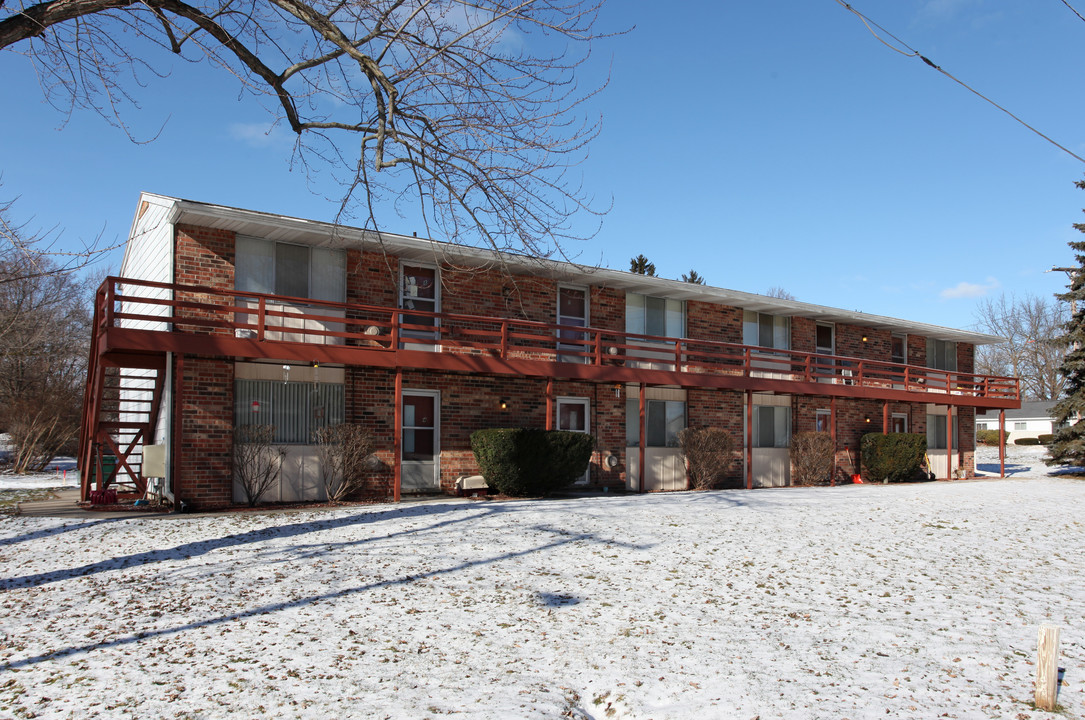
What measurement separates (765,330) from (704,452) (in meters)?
5.16

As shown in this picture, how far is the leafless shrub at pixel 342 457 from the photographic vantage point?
45.0 feet

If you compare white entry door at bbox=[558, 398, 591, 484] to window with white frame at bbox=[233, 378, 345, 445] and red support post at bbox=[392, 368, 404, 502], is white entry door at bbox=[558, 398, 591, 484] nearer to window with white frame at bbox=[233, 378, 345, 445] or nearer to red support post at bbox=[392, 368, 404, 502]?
red support post at bbox=[392, 368, 404, 502]

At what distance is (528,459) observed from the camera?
1477cm

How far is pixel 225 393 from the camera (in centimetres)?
1348

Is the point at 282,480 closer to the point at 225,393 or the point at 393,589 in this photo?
the point at 225,393

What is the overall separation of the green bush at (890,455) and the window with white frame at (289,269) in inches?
607

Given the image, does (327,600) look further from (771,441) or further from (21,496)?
(771,441)

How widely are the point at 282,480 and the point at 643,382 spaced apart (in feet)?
26.1

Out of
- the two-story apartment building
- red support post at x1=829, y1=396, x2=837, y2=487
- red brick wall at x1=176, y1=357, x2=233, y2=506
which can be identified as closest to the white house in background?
red support post at x1=829, y1=396, x2=837, y2=487

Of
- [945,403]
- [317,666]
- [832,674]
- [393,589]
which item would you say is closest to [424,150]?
[393,589]

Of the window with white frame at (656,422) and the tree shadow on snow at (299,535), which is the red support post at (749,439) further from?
the tree shadow on snow at (299,535)

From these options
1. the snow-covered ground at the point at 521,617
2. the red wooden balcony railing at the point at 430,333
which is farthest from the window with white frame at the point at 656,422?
the snow-covered ground at the point at 521,617

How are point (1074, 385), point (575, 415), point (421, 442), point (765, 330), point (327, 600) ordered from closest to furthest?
point (327, 600), point (421, 442), point (575, 415), point (765, 330), point (1074, 385)

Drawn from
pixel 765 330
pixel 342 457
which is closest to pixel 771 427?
pixel 765 330
